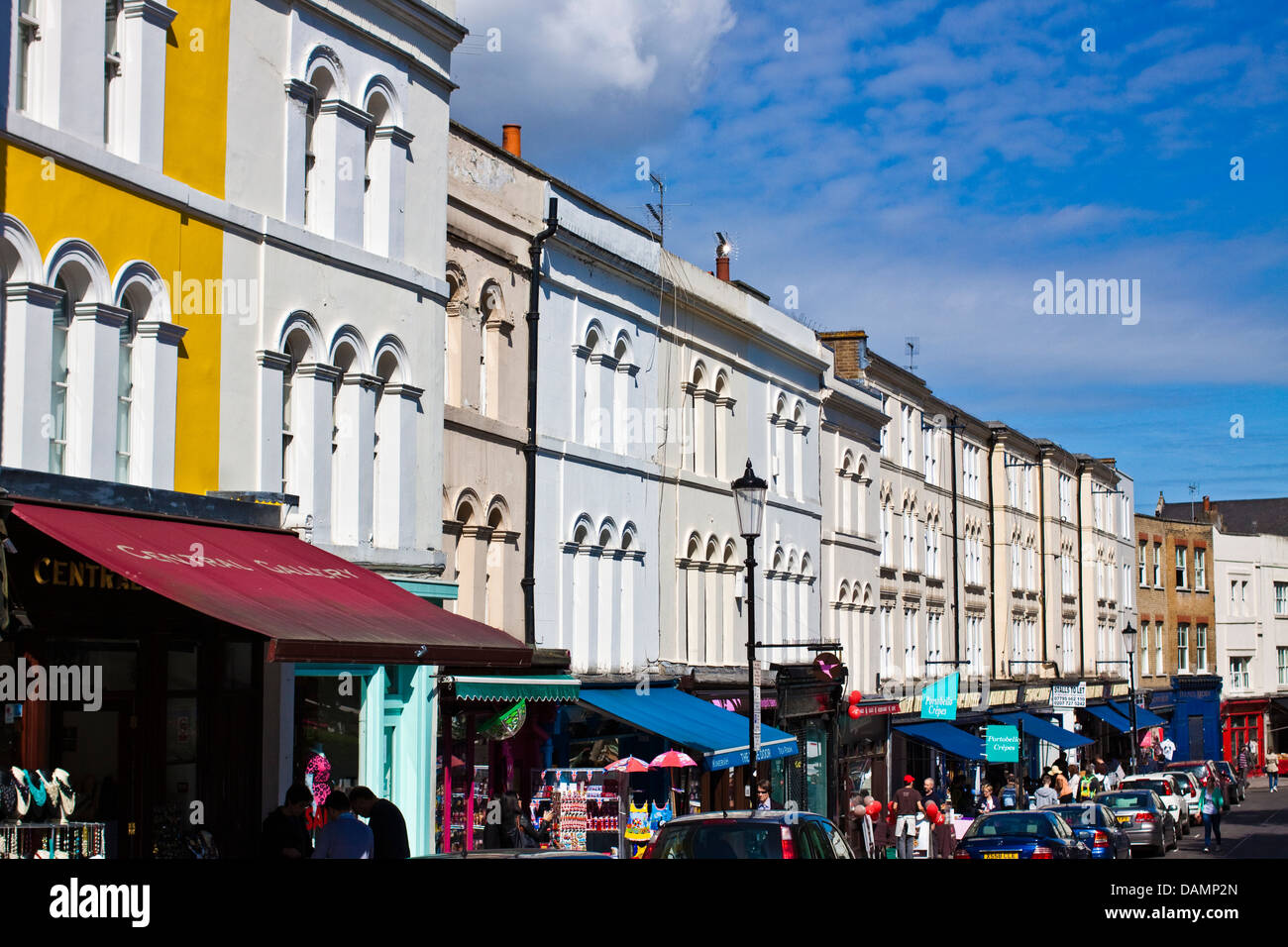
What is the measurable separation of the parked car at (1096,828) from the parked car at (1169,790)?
12.2 metres

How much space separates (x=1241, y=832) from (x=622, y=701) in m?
25.7

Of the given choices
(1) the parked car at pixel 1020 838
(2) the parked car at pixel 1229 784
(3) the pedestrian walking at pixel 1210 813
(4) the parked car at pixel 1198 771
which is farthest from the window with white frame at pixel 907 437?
(1) the parked car at pixel 1020 838

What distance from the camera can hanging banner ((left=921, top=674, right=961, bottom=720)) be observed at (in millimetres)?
44656

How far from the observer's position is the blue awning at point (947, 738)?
44719 mm

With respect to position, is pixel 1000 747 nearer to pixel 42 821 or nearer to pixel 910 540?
pixel 910 540

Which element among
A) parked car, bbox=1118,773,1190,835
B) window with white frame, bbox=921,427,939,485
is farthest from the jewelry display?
window with white frame, bbox=921,427,939,485

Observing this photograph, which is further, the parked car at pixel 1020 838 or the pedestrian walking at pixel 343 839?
the parked car at pixel 1020 838

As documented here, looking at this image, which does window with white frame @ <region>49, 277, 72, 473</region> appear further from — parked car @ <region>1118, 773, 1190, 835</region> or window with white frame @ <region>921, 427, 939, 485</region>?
window with white frame @ <region>921, 427, 939, 485</region>

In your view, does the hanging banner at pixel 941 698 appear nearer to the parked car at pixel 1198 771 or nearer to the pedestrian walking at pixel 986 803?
the pedestrian walking at pixel 986 803

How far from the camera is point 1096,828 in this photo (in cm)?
2844

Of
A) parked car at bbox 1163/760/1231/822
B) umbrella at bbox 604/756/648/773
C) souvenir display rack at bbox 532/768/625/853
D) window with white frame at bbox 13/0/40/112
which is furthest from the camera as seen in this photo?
parked car at bbox 1163/760/1231/822

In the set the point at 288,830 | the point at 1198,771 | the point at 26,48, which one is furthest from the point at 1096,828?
the point at 1198,771

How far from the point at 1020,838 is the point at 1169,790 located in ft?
72.4

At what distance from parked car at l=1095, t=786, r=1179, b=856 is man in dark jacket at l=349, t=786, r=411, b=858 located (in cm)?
2338
